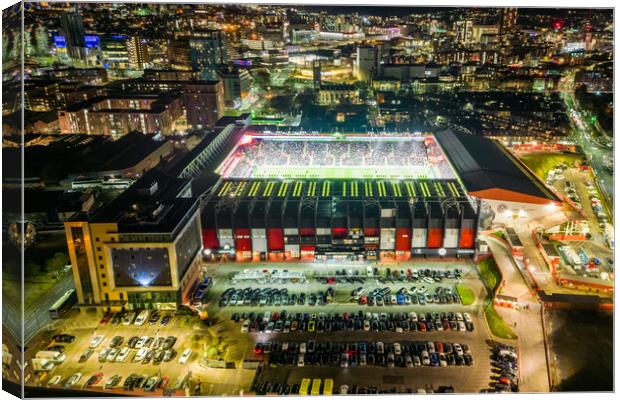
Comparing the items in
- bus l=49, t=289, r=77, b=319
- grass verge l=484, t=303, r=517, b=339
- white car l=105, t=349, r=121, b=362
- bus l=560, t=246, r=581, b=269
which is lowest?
grass verge l=484, t=303, r=517, b=339

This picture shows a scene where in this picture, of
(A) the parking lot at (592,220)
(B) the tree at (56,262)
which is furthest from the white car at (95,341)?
(A) the parking lot at (592,220)

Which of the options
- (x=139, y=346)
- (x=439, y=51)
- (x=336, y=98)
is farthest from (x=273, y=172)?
(x=439, y=51)

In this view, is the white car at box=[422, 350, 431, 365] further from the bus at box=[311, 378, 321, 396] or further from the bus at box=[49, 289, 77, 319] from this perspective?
the bus at box=[49, 289, 77, 319]

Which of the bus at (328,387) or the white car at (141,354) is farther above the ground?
the white car at (141,354)

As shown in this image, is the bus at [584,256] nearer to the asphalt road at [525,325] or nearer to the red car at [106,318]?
the asphalt road at [525,325]

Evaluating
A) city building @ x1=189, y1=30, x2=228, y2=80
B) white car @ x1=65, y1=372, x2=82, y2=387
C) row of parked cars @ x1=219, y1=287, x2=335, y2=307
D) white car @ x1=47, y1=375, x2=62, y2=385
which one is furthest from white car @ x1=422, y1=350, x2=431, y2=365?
city building @ x1=189, y1=30, x2=228, y2=80

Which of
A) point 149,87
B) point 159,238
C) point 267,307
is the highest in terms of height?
point 149,87

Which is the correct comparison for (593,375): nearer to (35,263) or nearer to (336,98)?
(35,263)
